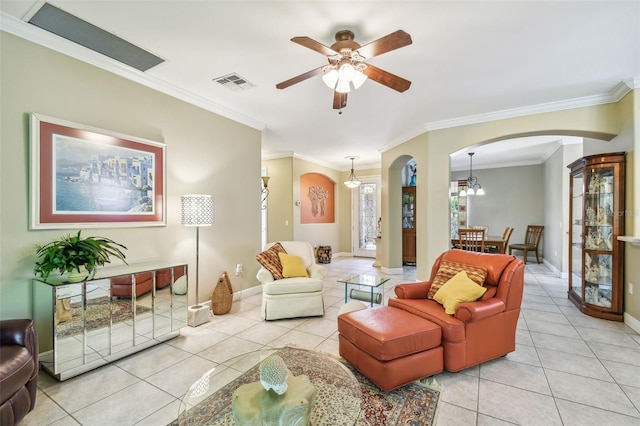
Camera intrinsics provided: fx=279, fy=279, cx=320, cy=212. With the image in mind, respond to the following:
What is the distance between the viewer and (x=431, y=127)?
14.9 feet

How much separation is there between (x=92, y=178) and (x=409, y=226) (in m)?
6.25

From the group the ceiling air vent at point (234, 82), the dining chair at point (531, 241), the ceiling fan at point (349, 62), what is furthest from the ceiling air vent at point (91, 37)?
the dining chair at point (531, 241)

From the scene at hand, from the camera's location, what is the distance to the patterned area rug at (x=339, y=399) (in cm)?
138

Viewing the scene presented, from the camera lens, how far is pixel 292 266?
141 inches

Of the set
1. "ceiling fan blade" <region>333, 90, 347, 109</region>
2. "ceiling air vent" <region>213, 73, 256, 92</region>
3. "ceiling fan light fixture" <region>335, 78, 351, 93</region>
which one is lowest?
"ceiling fan light fixture" <region>335, 78, 351, 93</region>

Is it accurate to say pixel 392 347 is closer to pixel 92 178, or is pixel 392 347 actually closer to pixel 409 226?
pixel 92 178

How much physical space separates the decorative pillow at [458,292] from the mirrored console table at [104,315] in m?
2.59

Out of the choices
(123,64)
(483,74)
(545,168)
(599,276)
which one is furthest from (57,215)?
(545,168)

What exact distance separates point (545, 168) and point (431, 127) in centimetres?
467

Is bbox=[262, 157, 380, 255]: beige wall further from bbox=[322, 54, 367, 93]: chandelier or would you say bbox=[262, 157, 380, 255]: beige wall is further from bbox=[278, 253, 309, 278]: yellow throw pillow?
bbox=[322, 54, 367, 93]: chandelier

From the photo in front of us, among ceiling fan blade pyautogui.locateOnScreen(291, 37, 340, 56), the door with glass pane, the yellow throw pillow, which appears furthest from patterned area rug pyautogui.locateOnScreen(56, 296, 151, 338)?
the door with glass pane

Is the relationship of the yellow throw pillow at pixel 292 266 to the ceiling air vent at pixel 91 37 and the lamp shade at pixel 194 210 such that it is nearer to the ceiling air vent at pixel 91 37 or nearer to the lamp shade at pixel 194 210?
the lamp shade at pixel 194 210

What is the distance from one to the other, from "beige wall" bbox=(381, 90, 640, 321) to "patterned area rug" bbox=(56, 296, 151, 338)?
13.5 ft

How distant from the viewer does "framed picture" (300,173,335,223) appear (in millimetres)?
7199
